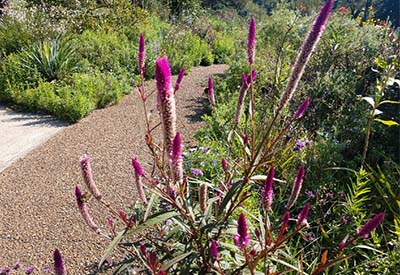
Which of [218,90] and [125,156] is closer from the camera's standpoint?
[125,156]

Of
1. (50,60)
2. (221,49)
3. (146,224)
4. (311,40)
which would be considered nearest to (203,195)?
(146,224)

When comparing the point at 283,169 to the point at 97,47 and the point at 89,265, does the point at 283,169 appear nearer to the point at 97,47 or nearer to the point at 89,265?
the point at 89,265

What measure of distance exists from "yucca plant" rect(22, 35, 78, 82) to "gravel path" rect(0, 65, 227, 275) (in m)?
1.31

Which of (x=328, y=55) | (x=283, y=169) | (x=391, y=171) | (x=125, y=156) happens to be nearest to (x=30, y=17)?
(x=125, y=156)

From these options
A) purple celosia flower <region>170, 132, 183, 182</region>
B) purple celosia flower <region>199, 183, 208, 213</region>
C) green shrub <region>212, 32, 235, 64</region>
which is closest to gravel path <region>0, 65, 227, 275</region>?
purple celosia flower <region>199, 183, 208, 213</region>

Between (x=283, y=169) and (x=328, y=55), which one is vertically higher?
(x=328, y=55)

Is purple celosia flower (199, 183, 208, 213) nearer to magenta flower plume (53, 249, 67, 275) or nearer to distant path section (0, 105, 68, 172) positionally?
magenta flower plume (53, 249, 67, 275)

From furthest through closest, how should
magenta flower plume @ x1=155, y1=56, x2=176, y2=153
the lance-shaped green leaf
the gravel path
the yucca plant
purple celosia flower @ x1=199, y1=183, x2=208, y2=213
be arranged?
1. the yucca plant
2. the gravel path
3. purple celosia flower @ x1=199, y1=183, x2=208, y2=213
4. the lance-shaped green leaf
5. magenta flower plume @ x1=155, y1=56, x2=176, y2=153

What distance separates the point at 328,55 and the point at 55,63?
4.88 meters

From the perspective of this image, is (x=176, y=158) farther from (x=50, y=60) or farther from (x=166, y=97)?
(x=50, y=60)

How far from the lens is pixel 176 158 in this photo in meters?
0.93

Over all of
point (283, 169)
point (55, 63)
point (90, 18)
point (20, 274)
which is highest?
point (90, 18)

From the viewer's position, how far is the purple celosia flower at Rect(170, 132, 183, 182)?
89 cm

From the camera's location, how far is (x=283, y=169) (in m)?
3.07
